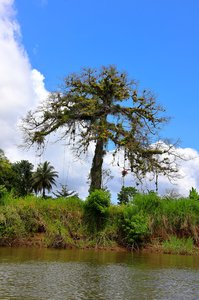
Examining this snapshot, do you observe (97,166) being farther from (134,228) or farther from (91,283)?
(91,283)

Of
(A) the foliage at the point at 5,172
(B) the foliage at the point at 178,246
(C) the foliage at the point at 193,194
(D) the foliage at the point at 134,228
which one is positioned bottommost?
(B) the foliage at the point at 178,246

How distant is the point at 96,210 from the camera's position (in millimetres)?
15773

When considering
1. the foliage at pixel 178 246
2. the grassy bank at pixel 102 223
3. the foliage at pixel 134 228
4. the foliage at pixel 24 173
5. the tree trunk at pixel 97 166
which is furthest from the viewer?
the foliage at pixel 24 173

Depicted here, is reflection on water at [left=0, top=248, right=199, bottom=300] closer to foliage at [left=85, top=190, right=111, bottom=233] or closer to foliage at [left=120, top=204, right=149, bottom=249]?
foliage at [left=120, top=204, right=149, bottom=249]

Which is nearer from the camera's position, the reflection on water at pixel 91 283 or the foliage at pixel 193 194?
the reflection on water at pixel 91 283

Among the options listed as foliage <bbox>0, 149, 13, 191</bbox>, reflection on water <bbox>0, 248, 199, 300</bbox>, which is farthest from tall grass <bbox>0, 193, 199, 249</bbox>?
foliage <bbox>0, 149, 13, 191</bbox>

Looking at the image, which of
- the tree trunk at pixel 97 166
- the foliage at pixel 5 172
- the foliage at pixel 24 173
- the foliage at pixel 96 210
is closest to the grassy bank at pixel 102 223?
the foliage at pixel 96 210

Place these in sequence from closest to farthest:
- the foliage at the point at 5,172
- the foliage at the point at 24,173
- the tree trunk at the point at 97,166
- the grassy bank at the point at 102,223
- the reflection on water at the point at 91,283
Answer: the reflection on water at the point at 91,283 → the grassy bank at the point at 102,223 → the tree trunk at the point at 97,166 → the foliage at the point at 5,172 → the foliage at the point at 24,173

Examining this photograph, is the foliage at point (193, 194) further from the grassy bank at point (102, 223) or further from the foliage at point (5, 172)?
the foliage at point (5, 172)

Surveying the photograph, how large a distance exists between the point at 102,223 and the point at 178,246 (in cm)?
292

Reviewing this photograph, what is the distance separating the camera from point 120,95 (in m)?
25.1

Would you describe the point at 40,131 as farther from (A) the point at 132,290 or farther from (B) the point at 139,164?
(A) the point at 132,290

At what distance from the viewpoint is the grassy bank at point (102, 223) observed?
14.6 m

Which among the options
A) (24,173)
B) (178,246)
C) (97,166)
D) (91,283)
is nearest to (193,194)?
(178,246)
